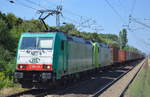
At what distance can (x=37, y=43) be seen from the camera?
16375 mm

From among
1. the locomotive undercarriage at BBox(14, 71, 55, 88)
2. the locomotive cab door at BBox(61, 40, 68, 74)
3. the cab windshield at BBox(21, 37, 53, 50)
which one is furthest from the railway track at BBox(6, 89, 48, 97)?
the cab windshield at BBox(21, 37, 53, 50)

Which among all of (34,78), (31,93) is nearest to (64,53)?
(34,78)

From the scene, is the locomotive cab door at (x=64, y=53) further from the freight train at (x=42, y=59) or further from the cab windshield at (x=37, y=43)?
the cab windshield at (x=37, y=43)

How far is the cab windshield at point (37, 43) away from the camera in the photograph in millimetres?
16203

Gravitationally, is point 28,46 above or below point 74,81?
above

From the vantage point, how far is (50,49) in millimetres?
15969

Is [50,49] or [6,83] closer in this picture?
[50,49]

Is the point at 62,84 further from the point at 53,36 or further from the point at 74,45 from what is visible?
the point at 53,36

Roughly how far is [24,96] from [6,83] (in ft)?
10.7

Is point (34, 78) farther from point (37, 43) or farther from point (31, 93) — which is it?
point (37, 43)

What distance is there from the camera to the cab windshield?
16.2m

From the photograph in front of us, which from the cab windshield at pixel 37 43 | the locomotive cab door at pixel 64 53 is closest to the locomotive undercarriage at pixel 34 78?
the cab windshield at pixel 37 43

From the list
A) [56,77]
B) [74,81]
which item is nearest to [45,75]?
[56,77]

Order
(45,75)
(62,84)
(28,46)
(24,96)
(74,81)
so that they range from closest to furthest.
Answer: (24,96)
(45,75)
(28,46)
(62,84)
(74,81)
